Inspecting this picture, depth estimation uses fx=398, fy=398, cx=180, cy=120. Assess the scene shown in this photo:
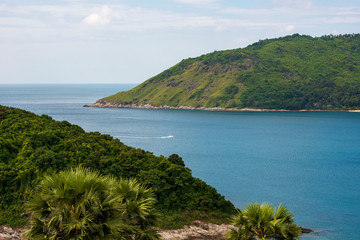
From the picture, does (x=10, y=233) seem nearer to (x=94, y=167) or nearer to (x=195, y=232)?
(x=94, y=167)

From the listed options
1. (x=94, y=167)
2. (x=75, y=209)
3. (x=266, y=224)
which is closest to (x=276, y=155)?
(x=94, y=167)

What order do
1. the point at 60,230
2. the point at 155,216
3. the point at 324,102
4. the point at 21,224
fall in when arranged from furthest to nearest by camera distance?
the point at 324,102 → the point at 21,224 → the point at 155,216 → the point at 60,230

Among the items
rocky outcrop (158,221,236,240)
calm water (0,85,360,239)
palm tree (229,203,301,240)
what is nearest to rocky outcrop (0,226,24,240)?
rocky outcrop (158,221,236,240)

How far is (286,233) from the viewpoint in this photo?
17.2m

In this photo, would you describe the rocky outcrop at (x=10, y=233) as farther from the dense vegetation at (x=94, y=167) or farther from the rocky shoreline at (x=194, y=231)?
the dense vegetation at (x=94, y=167)

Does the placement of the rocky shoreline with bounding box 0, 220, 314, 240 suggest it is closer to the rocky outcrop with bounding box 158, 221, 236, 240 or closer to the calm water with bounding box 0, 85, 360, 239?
the rocky outcrop with bounding box 158, 221, 236, 240

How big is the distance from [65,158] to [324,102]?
6736 inches

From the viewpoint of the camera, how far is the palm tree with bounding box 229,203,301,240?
16859 millimetres

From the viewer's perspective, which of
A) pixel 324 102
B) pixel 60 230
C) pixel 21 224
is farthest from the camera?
pixel 324 102

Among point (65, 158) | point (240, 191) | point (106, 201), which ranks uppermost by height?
point (106, 201)

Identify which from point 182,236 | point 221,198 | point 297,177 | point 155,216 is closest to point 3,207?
point 182,236

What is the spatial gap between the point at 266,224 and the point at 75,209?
832cm

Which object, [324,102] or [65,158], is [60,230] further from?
[324,102]

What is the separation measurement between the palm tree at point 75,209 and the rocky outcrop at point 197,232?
22275 millimetres
